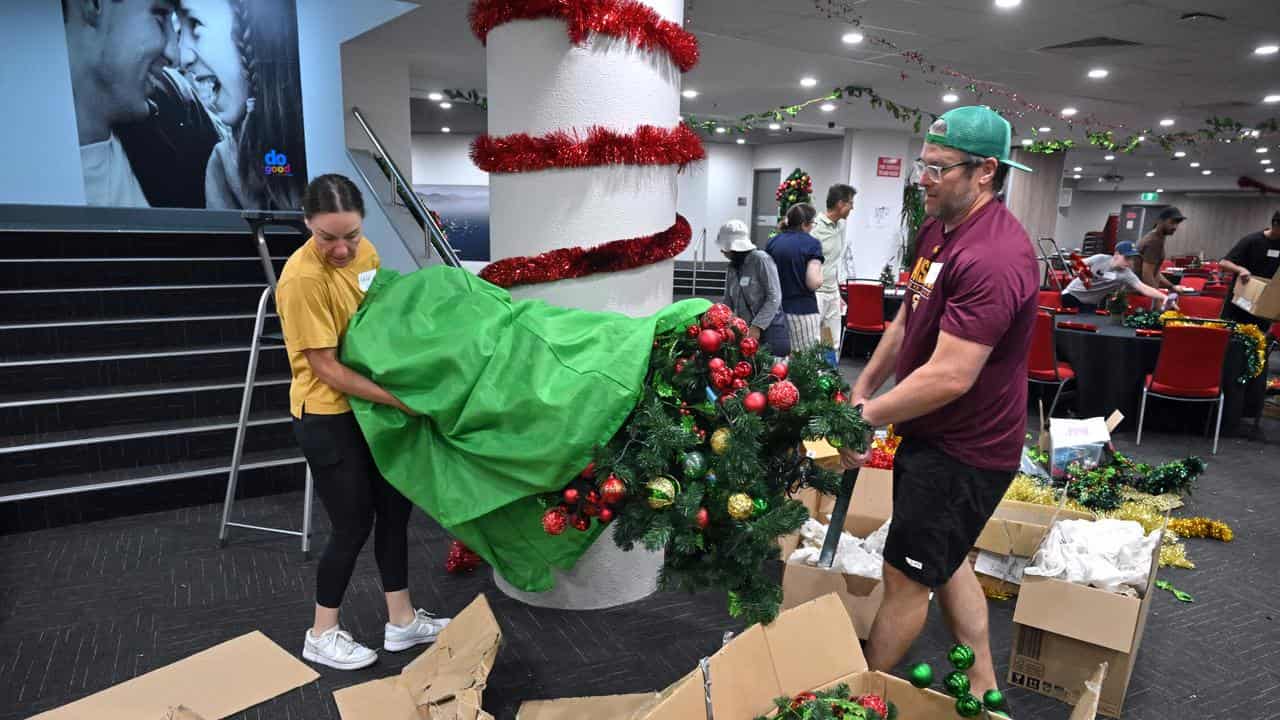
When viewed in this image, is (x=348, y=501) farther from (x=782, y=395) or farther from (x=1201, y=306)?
(x=1201, y=306)

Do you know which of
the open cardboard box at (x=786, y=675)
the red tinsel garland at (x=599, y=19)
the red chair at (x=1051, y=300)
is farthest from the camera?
the red chair at (x=1051, y=300)

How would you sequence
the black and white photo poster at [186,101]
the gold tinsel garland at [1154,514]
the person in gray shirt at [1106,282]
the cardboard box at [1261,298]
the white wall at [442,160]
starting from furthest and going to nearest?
the white wall at [442,160] < the black and white photo poster at [186,101] < the person in gray shirt at [1106,282] < the cardboard box at [1261,298] < the gold tinsel garland at [1154,514]

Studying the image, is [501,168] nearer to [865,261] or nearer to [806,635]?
[806,635]

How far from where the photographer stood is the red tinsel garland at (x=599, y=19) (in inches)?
93.3

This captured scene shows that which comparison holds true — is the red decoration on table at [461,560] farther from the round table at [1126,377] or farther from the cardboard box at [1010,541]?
the round table at [1126,377]

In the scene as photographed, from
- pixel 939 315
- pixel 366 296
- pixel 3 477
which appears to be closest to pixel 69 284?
pixel 3 477

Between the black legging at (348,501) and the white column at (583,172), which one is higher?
the white column at (583,172)

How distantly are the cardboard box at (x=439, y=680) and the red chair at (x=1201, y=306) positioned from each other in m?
7.37

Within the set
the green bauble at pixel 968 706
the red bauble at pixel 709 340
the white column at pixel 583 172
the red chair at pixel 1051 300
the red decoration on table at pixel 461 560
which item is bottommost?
the red decoration on table at pixel 461 560

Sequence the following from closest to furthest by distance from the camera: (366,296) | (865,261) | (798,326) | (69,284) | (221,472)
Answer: (366,296) → (221,472) → (798,326) → (69,284) → (865,261)

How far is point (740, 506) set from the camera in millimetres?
1643

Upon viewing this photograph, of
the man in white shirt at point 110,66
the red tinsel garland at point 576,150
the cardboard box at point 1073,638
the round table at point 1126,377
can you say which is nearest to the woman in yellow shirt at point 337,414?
the red tinsel garland at point 576,150

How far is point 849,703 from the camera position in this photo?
1618 mm

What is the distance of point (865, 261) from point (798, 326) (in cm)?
853
